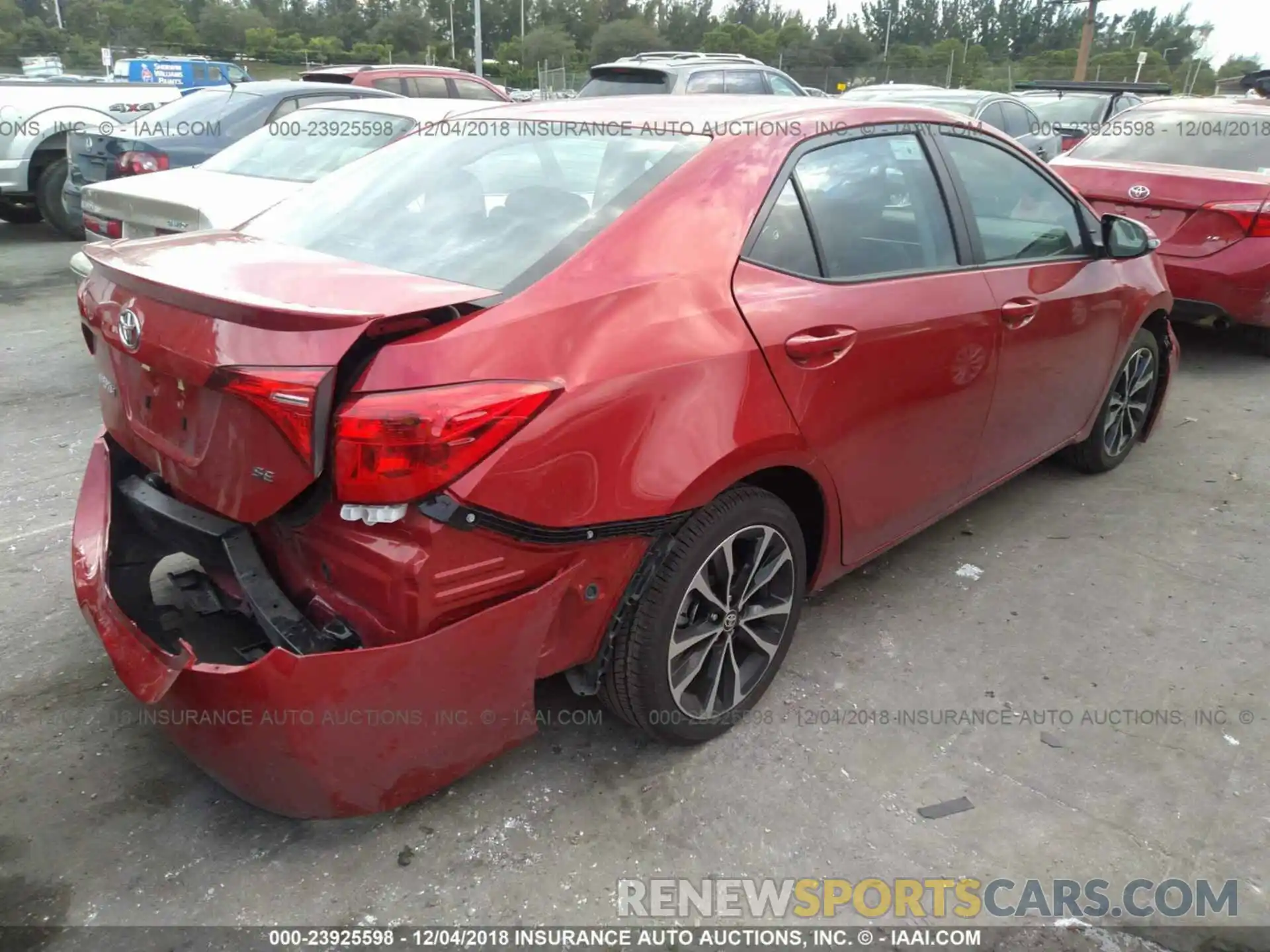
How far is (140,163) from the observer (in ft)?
23.5

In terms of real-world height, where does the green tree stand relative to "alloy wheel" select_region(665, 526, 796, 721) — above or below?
above

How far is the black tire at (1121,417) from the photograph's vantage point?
14.6ft

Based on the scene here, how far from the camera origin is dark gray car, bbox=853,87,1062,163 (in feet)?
33.7

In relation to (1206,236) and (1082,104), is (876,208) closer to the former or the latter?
(1206,236)

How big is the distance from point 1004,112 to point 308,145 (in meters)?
7.88

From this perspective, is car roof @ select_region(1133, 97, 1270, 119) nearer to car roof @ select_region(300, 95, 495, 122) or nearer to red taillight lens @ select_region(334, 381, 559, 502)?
car roof @ select_region(300, 95, 495, 122)

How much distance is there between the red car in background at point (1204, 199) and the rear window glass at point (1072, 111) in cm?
550

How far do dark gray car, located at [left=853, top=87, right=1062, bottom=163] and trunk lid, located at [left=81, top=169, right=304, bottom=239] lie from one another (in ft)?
22.4

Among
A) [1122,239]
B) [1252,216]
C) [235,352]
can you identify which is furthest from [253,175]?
[1252,216]

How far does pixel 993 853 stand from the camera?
2.39 meters

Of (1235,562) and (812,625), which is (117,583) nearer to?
(812,625)

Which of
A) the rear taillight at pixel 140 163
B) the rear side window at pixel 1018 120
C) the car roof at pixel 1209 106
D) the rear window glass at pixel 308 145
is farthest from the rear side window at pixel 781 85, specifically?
the rear taillight at pixel 140 163

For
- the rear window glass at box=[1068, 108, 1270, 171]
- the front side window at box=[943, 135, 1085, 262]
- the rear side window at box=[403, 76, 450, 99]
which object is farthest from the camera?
the rear side window at box=[403, 76, 450, 99]

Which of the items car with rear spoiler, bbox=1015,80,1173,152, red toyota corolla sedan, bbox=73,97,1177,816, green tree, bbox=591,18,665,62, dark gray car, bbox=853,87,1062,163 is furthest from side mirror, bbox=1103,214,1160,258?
green tree, bbox=591,18,665,62
